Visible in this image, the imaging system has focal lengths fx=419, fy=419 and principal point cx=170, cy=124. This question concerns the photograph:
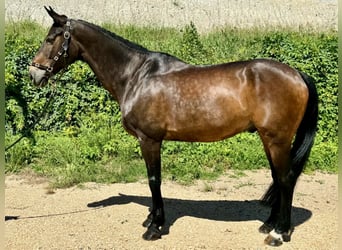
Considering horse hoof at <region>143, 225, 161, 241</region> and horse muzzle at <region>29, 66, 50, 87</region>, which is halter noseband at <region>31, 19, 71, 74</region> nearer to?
horse muzzle at <region>29, 66, 50, 87</region>

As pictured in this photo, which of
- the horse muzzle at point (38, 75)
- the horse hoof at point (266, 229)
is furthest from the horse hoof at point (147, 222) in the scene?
the horse muzzle at point (38, 75)

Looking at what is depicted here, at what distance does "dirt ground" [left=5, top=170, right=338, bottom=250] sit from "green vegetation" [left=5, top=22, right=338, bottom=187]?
0.37m

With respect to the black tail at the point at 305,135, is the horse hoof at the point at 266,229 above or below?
below

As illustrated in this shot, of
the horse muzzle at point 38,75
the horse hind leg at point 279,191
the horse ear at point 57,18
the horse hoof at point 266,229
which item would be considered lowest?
the horse hoof at point 266,229

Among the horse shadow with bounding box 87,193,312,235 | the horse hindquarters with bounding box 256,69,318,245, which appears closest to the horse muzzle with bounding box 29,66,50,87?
the horse shadow with bounding box 87,193,312,235

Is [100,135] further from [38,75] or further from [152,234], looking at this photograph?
[152,234]

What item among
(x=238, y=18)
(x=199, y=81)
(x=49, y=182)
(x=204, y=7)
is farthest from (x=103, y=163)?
(x=204, y=7)

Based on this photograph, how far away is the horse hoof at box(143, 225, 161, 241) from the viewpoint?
13.3 feet

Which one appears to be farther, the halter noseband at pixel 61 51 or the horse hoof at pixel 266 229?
the horse hoof at pixel 266 229

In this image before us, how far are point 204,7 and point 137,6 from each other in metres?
2.66

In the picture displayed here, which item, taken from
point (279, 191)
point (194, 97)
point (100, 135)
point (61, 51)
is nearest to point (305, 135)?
point (279, 191)

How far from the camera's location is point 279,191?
4.20 metres

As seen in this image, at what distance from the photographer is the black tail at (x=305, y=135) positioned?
391 cm

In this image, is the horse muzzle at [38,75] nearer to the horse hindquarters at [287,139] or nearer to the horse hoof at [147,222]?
the horse hoof at [147,222]
